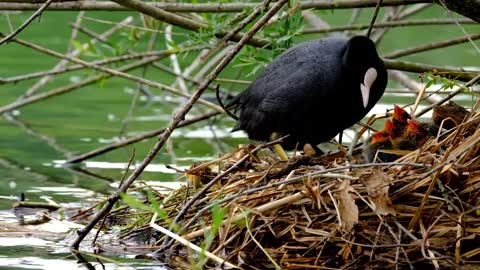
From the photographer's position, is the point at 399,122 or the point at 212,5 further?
the point at 212,5

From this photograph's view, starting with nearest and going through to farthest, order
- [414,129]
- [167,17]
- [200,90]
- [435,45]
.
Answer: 1. [200,90]
2. [414,129]
3. [167,17]
4. [435,45]

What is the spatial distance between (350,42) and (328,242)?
58.1 inches

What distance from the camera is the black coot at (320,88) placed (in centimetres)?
632

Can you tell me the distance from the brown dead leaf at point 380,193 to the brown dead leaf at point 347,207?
0.29ft

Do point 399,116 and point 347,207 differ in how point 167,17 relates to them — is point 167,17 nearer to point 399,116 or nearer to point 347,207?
point 399,116

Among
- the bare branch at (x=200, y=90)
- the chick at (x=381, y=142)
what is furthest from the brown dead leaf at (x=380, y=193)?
the bare branch at (x=200, y=90)

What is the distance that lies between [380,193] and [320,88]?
1348 mm

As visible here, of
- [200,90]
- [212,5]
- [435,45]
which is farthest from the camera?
[435,45]

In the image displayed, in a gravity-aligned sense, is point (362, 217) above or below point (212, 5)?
below

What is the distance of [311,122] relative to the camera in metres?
6.53

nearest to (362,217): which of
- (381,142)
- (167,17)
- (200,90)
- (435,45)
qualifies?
(381,142)

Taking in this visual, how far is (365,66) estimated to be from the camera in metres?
6.30

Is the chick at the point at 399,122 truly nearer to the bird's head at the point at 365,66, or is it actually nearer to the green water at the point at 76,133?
the bird's head at the point at 365,66

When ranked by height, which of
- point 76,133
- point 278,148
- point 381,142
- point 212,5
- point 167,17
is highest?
point 167,17
